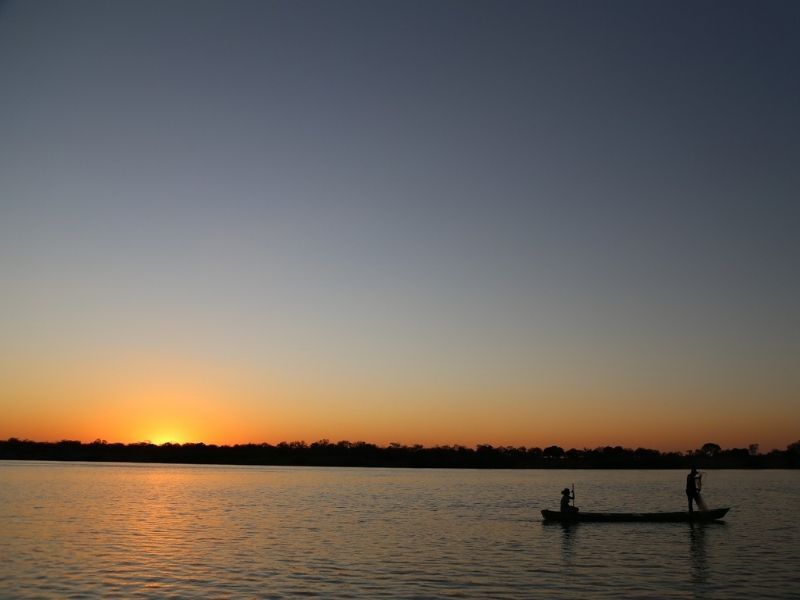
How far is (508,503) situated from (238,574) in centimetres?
4330

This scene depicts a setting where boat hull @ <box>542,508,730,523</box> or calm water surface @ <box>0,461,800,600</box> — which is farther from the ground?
boat hull @ <box>542,508,730,523</box>

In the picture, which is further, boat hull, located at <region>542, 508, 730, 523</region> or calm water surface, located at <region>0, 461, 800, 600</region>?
boat hull, located at <region>542, 508, 730, 523</region>

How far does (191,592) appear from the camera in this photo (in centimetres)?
2308

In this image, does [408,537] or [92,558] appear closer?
[92,558]

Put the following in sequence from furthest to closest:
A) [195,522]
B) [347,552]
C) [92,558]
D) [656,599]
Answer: [195,522], [347,552], [92,558], [656,599]

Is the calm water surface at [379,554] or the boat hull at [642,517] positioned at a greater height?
the boat hull at [642,517]

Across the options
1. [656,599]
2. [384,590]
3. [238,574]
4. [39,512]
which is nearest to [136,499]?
[39,512]

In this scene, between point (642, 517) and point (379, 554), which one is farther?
point (642, 517)

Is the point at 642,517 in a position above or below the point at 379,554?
above

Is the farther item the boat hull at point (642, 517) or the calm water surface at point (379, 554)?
the boat hull at point (642, 517)

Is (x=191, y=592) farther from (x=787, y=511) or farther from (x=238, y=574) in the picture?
(x=787, y=511)

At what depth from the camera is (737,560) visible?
31562 mm

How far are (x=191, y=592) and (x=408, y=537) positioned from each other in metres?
17.4

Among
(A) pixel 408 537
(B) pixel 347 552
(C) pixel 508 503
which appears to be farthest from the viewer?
(C) pixel 508 503
